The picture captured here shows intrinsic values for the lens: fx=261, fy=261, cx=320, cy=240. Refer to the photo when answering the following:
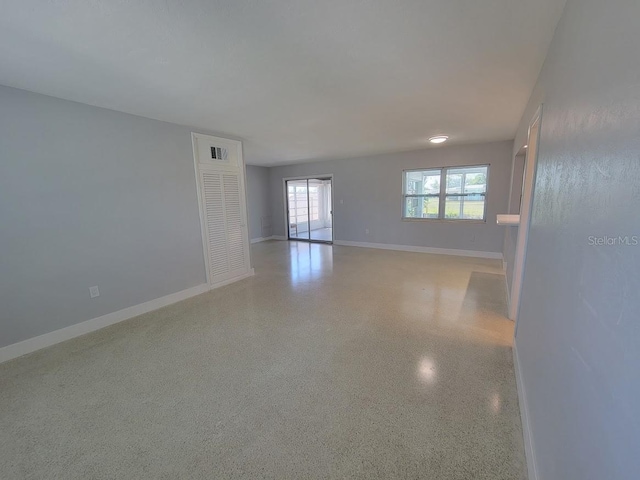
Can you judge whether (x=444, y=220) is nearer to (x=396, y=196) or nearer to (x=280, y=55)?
(x=396, y=196)

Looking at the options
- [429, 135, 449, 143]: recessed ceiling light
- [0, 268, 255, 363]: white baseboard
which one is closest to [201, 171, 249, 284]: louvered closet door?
[0, 268, 255, 363]: white baseboard

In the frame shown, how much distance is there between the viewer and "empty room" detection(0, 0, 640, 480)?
91cm

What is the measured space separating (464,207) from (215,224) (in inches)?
199

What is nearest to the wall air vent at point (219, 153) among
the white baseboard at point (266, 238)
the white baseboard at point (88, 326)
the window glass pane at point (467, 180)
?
the white baseboard at point (88, 326)

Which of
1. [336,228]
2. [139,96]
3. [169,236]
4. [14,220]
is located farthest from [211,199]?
[336,228]

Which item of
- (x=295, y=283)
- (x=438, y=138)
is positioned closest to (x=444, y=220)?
(x=438, y=138)

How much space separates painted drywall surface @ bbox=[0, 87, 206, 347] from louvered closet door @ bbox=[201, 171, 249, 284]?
35 cm

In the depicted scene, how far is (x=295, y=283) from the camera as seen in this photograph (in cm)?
429

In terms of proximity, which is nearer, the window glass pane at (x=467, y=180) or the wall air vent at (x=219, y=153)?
the wall air vent at (x=219, y=153)

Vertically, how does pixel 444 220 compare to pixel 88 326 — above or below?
above

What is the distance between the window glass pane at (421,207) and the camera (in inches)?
235

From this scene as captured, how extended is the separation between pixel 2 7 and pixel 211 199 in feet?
8.90

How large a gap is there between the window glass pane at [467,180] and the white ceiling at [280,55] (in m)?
2.46

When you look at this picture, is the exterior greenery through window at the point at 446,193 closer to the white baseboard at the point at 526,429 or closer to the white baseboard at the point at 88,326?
the white baseboard at the point at 526,429
